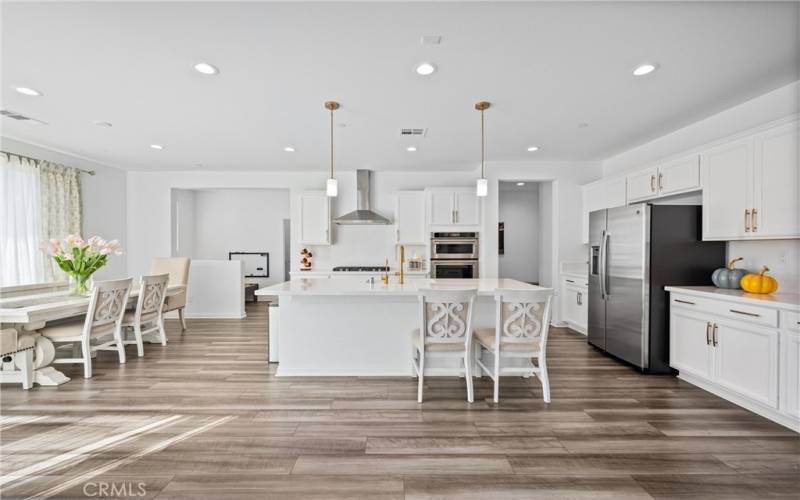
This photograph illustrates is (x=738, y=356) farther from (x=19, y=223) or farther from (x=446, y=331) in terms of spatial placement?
(x=19, y=223)

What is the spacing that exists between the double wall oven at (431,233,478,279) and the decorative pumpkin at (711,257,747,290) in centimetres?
299

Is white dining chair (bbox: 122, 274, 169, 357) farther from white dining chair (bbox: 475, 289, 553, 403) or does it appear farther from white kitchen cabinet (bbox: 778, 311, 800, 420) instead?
white kitchen cabinet (bbox: 778, 311, 800, 420)

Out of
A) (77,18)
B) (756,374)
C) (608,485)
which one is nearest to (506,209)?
(756,374)

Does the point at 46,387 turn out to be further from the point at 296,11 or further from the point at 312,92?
the point at 296,11

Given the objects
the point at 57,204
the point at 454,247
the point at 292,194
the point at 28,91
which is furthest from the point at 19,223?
the point at 454,247

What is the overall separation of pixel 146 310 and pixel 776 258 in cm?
646

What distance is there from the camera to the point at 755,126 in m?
3.19

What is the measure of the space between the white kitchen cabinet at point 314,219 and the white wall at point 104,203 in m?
3.13

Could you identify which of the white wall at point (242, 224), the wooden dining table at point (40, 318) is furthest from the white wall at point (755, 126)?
the white wall at point (242, 224)

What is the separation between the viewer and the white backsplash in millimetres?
2961

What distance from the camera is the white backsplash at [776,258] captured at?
2.96 metres

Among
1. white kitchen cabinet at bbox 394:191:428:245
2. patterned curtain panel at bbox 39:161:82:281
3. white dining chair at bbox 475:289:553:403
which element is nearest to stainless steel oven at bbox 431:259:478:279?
white kitchen cabinet at bbox 394:191:428:245

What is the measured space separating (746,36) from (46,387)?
235 inches

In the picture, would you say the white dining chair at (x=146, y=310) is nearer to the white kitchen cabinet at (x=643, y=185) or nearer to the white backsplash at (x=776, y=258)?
the white kitchen cabinet at (x=643, y=185)
